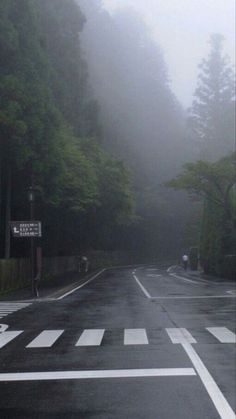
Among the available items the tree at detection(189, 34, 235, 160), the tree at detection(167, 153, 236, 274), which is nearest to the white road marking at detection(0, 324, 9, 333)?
the tree at detection(167, 153, 236, 274)

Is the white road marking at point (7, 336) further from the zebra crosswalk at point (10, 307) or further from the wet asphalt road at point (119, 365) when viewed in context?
the zebra crosswalk at point (10, 307)

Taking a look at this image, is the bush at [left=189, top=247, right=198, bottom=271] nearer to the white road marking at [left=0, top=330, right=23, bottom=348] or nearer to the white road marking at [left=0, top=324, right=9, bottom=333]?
the white road marking at [left=0, top=324, right=9, bottom=333]

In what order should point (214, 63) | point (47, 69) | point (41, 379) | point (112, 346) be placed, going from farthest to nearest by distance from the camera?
point (214, 63) → point (47, 69) → point (112, 346) → point (41, 379)

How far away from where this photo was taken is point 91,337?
1365cm

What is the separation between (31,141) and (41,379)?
78.6 feet

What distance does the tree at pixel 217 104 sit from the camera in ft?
324

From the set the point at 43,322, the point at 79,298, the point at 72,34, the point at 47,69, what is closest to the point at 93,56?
the point at 72,34

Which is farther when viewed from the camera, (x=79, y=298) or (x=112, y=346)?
(x=79, y=298)

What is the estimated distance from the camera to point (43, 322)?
17.0 meters

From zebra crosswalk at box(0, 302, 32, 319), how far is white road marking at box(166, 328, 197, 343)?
5.65m

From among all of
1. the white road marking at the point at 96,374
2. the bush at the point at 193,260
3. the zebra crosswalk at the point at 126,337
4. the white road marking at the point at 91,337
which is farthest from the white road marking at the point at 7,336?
the bush at the point at 193,260

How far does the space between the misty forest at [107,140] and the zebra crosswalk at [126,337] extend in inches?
663

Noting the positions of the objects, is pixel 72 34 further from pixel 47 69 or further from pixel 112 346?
pixel 112 346

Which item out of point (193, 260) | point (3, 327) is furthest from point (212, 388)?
point (193, 260)
